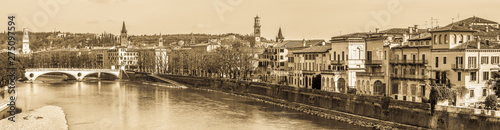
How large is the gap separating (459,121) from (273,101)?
22877 millimetres

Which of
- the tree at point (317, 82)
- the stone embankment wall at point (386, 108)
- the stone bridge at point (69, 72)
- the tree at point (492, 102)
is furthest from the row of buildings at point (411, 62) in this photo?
the stone bridge at point (69, 72)

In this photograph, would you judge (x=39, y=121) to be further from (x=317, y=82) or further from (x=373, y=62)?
(x=373, y=62)

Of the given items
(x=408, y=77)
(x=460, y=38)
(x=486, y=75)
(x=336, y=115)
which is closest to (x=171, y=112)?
(x=336, y=115)

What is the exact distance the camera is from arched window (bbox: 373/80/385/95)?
37750 mm

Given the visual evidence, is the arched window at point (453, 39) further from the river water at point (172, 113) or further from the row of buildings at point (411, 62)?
the river water at point (172, 113)

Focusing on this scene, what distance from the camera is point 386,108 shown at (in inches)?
1275

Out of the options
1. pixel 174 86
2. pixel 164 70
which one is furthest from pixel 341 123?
pixel 164 70

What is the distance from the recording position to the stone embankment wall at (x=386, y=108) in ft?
86.0

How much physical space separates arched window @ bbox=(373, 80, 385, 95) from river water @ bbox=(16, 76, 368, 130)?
4960 mm

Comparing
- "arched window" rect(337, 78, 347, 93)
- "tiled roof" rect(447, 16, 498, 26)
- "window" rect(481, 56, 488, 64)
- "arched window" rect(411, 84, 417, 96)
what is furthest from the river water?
"tiled roof" rect(447, 16, 498, 26)

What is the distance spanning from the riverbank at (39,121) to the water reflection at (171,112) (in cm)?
77

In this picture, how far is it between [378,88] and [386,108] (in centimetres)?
581

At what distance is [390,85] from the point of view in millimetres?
36969

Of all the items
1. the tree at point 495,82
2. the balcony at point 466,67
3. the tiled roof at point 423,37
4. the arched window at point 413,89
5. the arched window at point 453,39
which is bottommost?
the arched window at point 413,89
